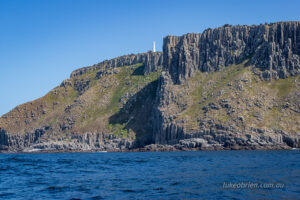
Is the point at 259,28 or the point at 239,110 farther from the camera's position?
the point at 259,28

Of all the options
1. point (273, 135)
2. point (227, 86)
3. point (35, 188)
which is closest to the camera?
point (35, 188)

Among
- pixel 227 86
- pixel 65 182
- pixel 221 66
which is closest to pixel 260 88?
pixel 227 86

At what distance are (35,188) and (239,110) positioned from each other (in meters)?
138

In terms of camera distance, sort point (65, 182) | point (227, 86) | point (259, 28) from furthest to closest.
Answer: point (259, 28), point (227, 86), point (65, 182)

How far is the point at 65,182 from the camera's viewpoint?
43.2 metres

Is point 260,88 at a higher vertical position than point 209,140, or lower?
higher

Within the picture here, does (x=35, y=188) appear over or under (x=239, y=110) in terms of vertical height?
under

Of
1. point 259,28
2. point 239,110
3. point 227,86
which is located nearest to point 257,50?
point 259,28

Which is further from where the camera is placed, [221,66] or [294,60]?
[221,66]

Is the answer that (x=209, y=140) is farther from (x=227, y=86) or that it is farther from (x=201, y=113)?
(x=227, y=86)

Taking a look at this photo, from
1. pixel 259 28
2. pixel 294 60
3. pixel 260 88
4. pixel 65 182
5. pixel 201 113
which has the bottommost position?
pixel 65 182

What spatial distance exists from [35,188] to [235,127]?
126 meters

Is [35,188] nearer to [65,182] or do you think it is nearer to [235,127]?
[65,182]

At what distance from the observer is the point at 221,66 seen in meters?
197
